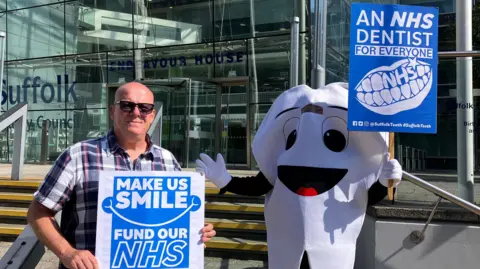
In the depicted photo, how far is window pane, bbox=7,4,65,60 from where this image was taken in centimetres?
1510

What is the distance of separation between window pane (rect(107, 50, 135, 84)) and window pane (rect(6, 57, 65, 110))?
1.65 metres

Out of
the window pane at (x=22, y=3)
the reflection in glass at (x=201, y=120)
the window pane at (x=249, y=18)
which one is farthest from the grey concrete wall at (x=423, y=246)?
the window pane at (x=22, y=3)

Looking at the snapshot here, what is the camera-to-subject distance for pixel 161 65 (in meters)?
12.9

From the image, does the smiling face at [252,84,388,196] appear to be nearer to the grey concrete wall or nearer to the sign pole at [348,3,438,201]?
the sign pole at [348,3,438,201]

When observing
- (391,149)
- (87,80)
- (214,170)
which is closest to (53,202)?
(214,170)

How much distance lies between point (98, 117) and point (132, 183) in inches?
494

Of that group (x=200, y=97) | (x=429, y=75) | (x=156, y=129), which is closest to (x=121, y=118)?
(x=429, y=75)

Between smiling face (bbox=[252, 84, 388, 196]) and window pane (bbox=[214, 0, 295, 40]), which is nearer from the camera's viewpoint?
smiling face (bbox=[252, 84, 388, 196])

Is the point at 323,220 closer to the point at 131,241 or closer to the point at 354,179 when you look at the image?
the point at 354,179

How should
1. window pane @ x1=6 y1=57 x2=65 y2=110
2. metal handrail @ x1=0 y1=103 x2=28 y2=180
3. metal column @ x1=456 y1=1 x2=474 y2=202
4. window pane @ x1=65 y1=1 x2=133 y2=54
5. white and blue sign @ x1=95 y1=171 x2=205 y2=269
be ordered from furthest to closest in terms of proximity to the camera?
window pane @ x1=6 y1=57 x2=65 y2=110 → window pane @ x1=65 y1=1 x2=133 y2=54 → metal handrail @ x1=0 y1=103 x2=28 y2=180 → metal column @ x1=456 y1=1 x2=474 y2=202 → white and blue sign @ x1=95 y1=171 x2=205 y2=269

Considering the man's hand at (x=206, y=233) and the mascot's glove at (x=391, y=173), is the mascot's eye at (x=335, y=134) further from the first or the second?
the man's hand at (x=206, y=233)

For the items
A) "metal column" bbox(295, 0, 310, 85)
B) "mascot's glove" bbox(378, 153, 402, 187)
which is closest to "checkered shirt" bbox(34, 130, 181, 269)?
"mascot's glove" bbox(378, 153, 402, 187)

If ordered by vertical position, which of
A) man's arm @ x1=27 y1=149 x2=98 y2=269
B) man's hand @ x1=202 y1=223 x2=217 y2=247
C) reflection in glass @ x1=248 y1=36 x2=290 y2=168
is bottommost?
man's hand @ x1=202 y1=223 x2=217 y2=247

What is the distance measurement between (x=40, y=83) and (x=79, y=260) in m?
14.5
